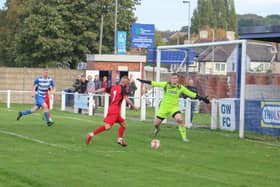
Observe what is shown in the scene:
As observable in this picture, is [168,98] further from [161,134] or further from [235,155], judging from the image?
[235,155]

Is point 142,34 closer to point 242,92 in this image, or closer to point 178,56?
point 178,56

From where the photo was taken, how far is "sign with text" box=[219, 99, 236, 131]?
2433 cm

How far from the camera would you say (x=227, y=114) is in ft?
81.0

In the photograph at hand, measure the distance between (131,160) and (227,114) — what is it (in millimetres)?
10233

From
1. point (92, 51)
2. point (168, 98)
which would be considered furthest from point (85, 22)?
point (168, 98)

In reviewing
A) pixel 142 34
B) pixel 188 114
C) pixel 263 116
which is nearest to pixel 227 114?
pixel 188 114

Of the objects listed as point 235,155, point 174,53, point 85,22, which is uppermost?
point 85,22

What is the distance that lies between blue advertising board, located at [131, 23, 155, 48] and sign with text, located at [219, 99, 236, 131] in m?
26.3

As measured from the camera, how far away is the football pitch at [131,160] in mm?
12110

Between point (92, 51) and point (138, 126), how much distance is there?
Result: 131 feet

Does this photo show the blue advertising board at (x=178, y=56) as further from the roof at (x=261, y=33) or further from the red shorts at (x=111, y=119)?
the red shorts at (x=111, y=119)

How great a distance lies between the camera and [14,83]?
46125mm

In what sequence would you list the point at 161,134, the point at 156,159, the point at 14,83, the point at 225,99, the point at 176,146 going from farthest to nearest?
the point at 14,83
the point at 225,99
the point at 161,134
the point at 176,146
the point at 156,159

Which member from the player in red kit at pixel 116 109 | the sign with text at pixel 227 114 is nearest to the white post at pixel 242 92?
the sign with text at pixel 227 114
